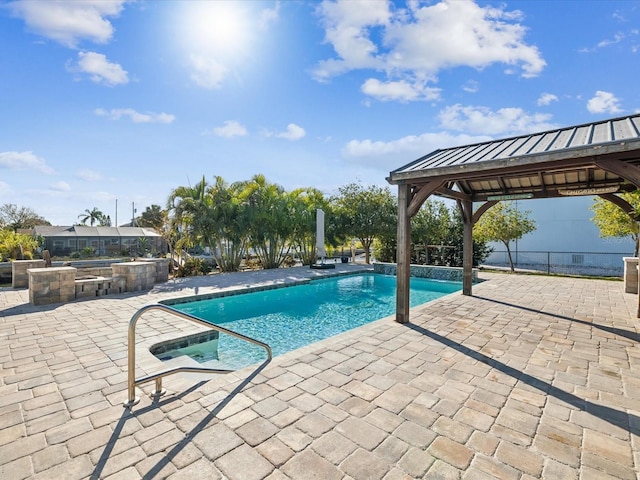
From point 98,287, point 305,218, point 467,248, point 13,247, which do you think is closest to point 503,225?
point 467,248

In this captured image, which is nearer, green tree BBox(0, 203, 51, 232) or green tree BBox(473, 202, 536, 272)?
green tree BBox(473, 202, 536, 272)

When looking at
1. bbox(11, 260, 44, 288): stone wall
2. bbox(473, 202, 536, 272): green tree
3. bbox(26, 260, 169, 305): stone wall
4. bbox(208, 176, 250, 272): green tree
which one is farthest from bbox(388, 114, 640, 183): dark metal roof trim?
bbox(11, 260, 44, 288): stone wall

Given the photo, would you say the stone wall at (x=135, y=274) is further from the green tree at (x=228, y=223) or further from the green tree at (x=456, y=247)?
the green tree at (x=456, y=247)

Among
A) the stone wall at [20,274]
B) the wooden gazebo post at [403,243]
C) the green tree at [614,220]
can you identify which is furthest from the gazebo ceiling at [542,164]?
the stone wall at [20,274]

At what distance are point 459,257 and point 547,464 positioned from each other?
1554 cm

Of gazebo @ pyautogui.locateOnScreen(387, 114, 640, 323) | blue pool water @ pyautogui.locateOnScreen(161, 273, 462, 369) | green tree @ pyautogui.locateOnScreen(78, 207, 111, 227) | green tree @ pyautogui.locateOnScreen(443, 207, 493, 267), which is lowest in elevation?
blue pool water @ pyautogui.locateOnScreen(161, 273, 462, 369)

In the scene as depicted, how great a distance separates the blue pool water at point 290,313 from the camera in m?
5.73

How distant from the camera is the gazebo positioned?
4.10 m

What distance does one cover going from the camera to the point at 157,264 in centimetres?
1116

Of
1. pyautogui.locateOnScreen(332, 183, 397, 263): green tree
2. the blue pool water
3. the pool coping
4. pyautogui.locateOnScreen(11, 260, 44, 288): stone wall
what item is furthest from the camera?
pyautogui.locateOnScreen(332, 183, 397, 263): green tree

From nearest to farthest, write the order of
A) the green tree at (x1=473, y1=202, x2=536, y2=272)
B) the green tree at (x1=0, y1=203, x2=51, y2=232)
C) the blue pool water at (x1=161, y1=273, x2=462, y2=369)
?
1. the blue pool water at (x1=161, y1=273, x2=462, y2=369)
2. the green tree at (x1=473, y1=202, x2=536, y2=272)
3. the green tree at (x1=0, y1=203, x2=51, y2=232)

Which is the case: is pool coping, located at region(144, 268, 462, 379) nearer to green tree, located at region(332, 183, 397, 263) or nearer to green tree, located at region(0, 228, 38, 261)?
green tree, located at region(332, 183, 397, 263)

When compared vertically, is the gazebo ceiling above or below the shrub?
above

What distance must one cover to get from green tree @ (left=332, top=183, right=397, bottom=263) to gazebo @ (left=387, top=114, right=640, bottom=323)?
8.00 meters
